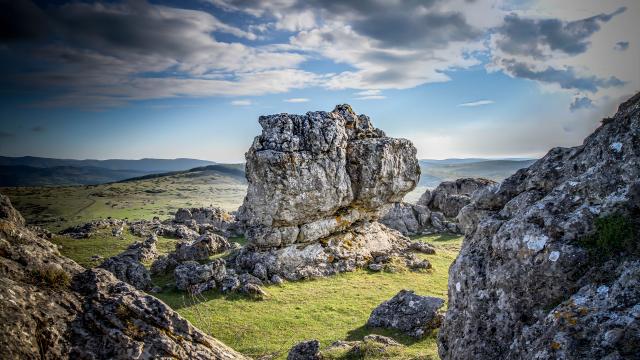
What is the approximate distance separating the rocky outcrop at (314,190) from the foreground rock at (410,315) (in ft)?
47.0

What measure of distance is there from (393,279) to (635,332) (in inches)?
1243

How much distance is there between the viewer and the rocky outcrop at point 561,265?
293 inches

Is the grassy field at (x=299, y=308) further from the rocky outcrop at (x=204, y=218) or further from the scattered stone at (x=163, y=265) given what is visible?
the rocky outcrop at (x=204, y=218)

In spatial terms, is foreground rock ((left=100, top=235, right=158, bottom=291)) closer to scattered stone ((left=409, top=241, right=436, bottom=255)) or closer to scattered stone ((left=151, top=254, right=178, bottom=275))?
scattered stone ((left=151, top=254, right=178, bottom=275))

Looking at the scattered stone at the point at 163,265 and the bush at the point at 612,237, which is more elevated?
the bush at the point at 612,237

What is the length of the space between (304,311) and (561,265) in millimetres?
21825

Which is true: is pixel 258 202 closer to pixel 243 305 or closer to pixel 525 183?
pixel 243 305

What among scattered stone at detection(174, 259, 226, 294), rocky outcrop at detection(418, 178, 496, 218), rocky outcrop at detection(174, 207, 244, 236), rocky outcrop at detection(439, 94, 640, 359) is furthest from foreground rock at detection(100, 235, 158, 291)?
rocky outcrop at detection(418, 178, 496, 218)

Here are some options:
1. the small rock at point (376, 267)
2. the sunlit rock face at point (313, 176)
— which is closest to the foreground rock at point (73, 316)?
the sunlit rock face at point (313, 176)

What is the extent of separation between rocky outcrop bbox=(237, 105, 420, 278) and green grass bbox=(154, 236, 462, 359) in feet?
11.8

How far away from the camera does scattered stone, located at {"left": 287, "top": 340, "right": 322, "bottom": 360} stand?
16844mm

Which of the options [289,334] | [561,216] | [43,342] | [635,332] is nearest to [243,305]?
[289,334]

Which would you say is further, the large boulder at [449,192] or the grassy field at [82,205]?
the grassy field at [82,205]

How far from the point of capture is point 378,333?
909 inches
